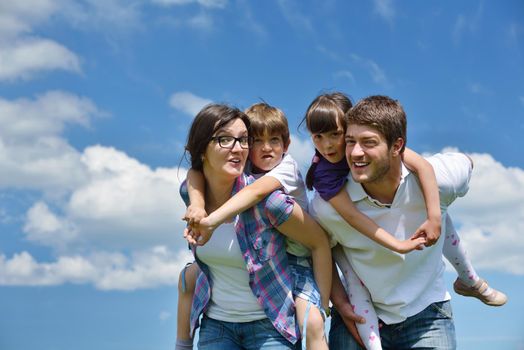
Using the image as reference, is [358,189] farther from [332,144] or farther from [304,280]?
[304,280]

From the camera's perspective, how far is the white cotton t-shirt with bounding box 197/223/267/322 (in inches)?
191

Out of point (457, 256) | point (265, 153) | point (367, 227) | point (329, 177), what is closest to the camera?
point (367, 227)

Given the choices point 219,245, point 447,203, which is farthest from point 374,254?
point 219,245

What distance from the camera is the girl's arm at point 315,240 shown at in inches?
187

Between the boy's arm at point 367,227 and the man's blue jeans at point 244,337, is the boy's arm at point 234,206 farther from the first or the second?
the man's blue jeans at point 244,337

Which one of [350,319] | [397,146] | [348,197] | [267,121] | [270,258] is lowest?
[350,319]

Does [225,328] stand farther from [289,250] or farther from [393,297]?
[393,297]

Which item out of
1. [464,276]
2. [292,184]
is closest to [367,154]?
[292,184]

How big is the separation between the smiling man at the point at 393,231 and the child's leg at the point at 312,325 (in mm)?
373

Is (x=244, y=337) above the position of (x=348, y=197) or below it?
below

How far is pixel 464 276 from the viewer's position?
226 inches

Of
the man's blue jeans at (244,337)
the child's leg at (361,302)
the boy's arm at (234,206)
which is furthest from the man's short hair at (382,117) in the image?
the man's blue jeans at (244,337)

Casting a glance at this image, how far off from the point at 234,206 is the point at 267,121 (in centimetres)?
110

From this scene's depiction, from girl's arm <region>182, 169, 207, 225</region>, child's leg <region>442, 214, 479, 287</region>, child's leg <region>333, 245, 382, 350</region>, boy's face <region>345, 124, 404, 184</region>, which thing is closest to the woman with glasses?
girl's arm <region>182, 169, 207, 225</region>
